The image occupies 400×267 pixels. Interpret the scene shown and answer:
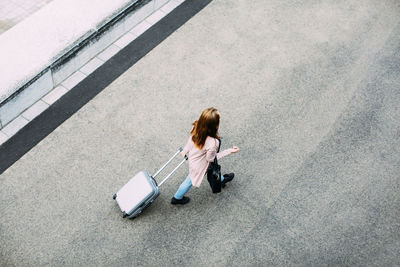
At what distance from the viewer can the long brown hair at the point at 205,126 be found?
4811 mm

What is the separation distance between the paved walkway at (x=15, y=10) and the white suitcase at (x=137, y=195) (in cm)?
454

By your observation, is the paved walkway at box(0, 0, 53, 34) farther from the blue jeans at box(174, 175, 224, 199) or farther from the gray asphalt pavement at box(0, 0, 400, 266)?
the blue jeans at box(174, 175, 224, 199)

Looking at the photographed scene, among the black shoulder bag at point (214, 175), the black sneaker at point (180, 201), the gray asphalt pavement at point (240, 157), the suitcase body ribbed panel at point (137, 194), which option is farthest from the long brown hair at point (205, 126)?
the gray asphalt pavement at point (240, 157)

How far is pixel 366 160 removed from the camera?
22.5ft

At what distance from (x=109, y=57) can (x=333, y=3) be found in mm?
5510

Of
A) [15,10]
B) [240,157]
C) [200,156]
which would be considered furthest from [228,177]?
[15,10]

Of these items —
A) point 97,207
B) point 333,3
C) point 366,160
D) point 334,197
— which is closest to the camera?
point 97,207

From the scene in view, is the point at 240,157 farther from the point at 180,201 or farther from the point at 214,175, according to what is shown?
the point at 180,201

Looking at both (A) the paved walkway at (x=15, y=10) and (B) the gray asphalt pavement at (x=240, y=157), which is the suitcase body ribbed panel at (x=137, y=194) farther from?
(A) the paved walkway at (x=15, y=10)

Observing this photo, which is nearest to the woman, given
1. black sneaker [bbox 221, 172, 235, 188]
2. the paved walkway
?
black sneaker [bbox 221, 172, 235, 188]

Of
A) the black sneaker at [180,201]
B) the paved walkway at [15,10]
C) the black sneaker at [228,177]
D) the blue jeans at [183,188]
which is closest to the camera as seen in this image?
the blue jeans at [183,188]

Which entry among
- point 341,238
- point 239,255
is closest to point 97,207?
point 239,255

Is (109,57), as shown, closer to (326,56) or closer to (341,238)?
(326,56)

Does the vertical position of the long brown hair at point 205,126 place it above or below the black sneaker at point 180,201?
above
